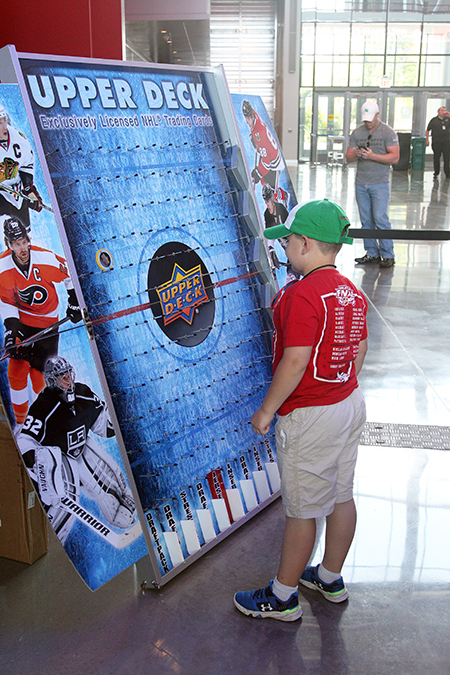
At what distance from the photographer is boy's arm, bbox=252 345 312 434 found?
1909 mm

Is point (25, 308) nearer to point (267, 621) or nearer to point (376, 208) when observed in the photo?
point (267, 621)

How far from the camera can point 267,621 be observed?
2174 mm

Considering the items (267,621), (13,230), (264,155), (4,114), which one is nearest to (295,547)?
(267,621)

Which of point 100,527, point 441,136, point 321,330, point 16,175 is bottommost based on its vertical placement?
point 441,136

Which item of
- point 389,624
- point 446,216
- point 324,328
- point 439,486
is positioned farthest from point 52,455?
point 446,216

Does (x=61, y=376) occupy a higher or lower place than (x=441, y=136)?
higher

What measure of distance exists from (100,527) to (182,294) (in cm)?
93

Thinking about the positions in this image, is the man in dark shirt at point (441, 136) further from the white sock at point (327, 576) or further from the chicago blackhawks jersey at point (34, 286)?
the chicago blackhawks jersey at point (34, 286)

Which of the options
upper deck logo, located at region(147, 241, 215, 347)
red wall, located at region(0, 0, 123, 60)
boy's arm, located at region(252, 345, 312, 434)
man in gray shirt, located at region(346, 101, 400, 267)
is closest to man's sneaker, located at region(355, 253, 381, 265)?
man in gray shirt, located at region(346, 101, 400, 267)

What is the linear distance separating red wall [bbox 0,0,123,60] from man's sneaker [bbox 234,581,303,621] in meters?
3.51

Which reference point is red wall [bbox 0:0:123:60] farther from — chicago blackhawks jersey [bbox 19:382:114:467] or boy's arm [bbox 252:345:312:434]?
boy's arm [bbox 252:345:312:434]

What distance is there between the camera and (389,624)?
217cm

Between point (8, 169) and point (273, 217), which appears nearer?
point (8, 169)

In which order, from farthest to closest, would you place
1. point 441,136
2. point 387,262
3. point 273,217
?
point 441,136
point 387,262
point 273,217
